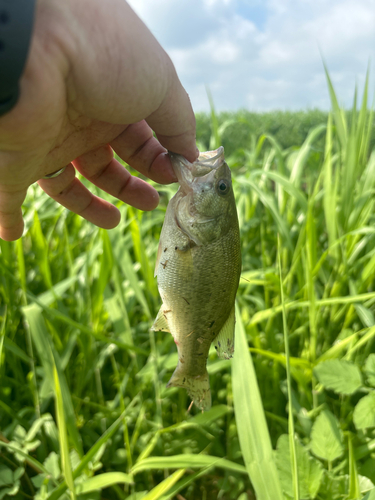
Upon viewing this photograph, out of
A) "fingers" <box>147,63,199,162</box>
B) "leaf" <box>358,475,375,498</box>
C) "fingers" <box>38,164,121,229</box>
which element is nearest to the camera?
"fingers" <box>147,63,199,162</box>

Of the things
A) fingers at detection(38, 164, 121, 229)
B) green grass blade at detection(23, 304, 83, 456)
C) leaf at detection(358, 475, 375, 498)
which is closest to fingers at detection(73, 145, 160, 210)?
fingers at detection(38, 164, 121, 229)

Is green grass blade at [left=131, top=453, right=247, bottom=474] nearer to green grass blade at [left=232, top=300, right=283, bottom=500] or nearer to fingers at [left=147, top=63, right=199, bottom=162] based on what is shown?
green grass blade at [left=232, top=300, right=283, bottom=500]

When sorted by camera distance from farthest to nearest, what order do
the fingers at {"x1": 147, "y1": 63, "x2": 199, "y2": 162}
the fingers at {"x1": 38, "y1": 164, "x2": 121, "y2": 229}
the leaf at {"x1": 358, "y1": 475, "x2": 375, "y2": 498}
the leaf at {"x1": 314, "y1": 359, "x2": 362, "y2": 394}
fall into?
the fingers at {"x1": 38, "y1": 164, "x2": 121, "y2": 229}
the leaf at {"x1": 314, "y1": 359, "x2": 362, "y2": 394}
the leaf at {"x1": 358, "y1": 475, "x2": 375, "y2": 498}
the fingers at {"x1": 147, "y1": 63, "x2": 199, "y2": 162}

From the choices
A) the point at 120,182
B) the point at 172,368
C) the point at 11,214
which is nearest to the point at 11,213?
the point at 11,214

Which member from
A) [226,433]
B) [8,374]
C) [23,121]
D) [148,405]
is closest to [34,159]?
[23,121]

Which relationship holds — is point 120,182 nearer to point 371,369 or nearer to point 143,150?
point 143,150

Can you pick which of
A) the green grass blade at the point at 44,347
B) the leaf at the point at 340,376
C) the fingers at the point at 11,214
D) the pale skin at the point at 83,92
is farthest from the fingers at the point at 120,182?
the leaf at the point at 340,376
